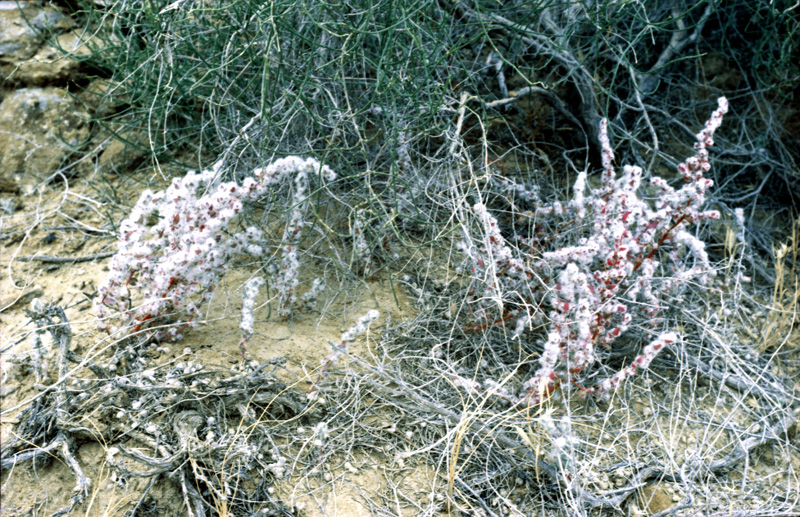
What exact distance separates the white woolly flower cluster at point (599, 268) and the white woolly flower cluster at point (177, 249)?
25.1 inches

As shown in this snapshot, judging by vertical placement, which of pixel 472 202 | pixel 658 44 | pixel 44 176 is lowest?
pixel 44 176

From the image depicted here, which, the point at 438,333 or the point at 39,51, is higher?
the point at 39,51

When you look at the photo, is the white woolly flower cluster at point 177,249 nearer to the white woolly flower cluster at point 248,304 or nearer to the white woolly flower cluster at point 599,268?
the white woolly flower cluster at point 248,304

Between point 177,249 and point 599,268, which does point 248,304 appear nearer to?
point 177,249

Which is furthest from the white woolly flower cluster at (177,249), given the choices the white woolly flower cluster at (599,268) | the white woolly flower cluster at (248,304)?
the white woolly flower cluster at (599,268)

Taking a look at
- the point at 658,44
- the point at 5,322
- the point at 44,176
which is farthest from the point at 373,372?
the point at 658,44

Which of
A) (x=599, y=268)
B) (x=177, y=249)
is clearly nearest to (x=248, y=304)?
(x=177, y=249)

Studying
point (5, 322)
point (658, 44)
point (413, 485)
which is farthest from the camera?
point (658, 44)

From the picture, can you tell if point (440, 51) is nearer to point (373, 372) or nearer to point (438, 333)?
point (438, 333)

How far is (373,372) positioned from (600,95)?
1.60 metres

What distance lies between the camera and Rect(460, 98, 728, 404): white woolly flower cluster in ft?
5.87

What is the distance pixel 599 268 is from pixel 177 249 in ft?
4.53

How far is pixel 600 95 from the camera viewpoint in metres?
2.71

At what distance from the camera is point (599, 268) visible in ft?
7.34
